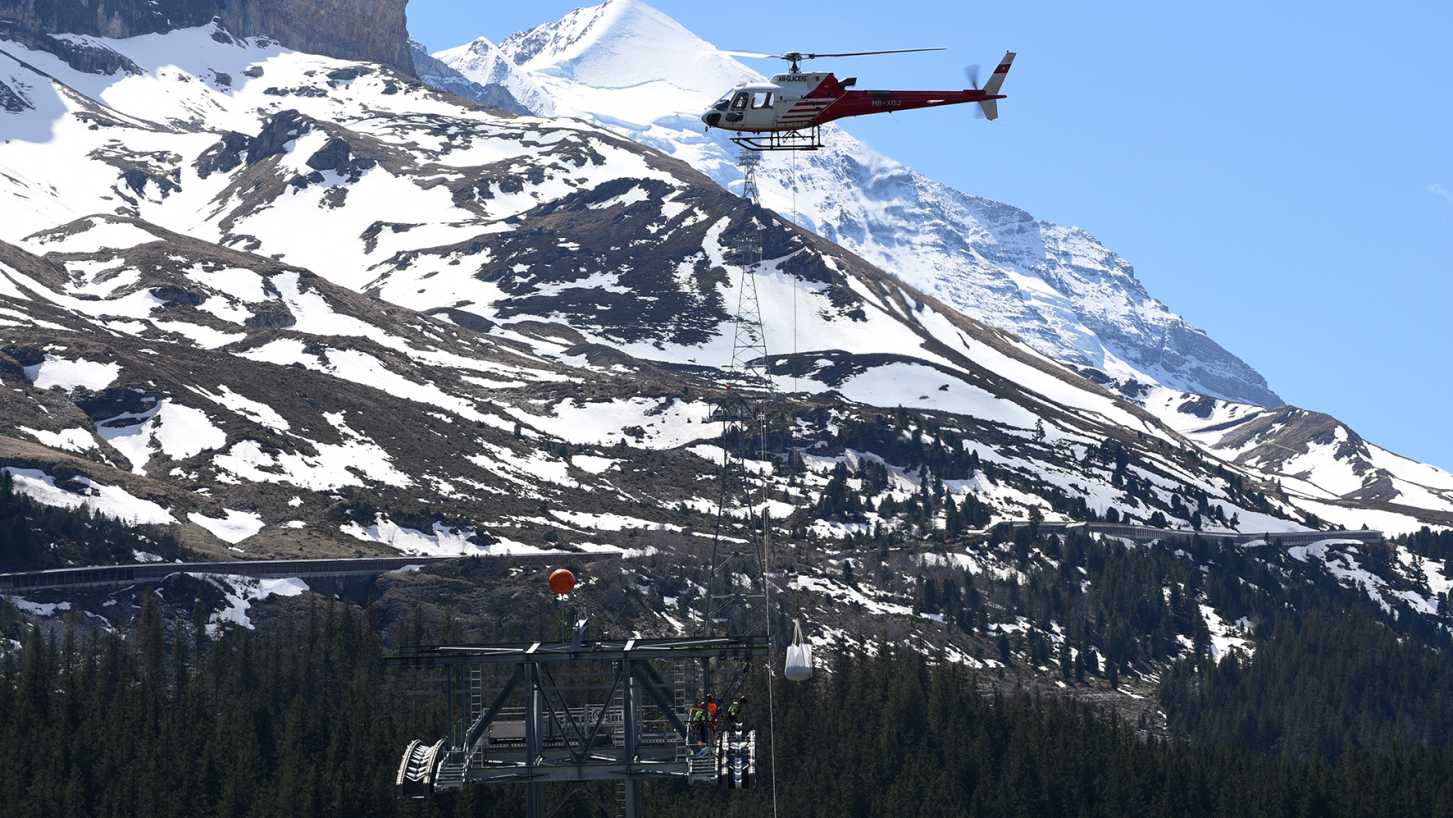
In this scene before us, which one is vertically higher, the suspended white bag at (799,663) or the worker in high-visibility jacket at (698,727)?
the suspended white bag at (799,663)

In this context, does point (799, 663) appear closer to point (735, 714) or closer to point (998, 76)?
point (735, 714)

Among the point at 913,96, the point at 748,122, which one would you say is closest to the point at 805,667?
the point at 748,122

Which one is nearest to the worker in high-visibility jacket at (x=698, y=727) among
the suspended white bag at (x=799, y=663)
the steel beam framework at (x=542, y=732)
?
the steel beam framework at (x=542, y=732)

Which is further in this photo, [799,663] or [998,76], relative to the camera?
[998,76]

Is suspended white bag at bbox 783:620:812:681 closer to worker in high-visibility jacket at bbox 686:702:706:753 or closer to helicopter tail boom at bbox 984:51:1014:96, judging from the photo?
worker in high-visibility jacket at bbox 686:702:706:753

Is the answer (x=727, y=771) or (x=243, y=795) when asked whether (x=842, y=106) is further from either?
(x=243, y=795)

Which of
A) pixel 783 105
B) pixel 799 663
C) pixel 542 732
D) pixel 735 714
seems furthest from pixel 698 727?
pixel 783 105

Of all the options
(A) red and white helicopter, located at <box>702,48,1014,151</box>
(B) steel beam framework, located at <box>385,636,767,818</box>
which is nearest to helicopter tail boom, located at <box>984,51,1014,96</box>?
(A) red and white helicopter, located at <box>702,48,1014,151</box>

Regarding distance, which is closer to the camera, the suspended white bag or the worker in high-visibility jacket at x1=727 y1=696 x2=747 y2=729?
the suspended white bag

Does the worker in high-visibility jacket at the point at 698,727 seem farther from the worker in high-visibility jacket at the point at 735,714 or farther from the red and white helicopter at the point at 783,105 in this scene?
the red and white helicopter at the point at 783,105

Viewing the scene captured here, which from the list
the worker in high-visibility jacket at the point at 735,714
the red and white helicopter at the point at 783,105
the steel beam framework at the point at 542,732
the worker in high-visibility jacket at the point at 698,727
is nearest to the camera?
the worker in high-visibility jacket at the point at 735,714

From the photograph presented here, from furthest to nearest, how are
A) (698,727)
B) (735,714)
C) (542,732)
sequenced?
(542,732), (698,727), (735,714)
